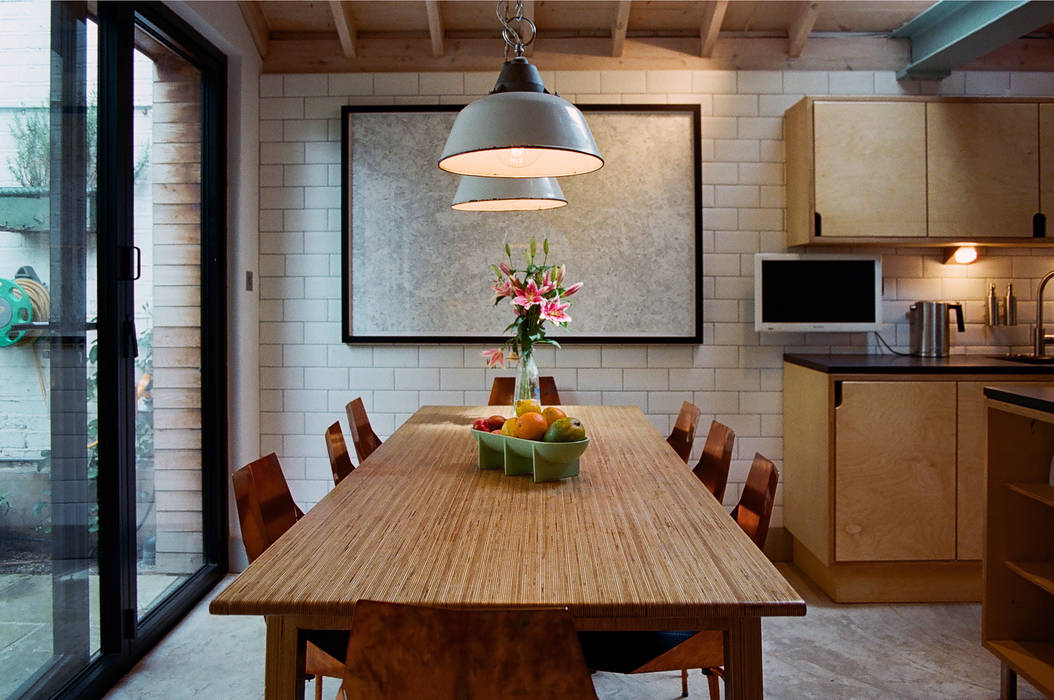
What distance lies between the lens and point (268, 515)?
207 cm

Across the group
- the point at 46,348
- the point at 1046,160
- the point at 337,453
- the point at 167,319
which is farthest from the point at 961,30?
the point at 46,348

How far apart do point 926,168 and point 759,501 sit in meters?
2.54

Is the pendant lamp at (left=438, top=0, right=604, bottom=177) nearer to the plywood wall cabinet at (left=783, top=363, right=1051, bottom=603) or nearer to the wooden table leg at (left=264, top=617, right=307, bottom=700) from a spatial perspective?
the wooden table leg at (left=264, top=617, right=307, bottom=700)

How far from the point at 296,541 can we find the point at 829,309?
10.5 feet

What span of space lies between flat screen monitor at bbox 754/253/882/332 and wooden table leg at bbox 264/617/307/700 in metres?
3.14

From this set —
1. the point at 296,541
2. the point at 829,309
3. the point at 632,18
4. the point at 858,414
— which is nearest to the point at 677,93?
the point at 632,18

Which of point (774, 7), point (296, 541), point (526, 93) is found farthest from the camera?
point (774, 7)

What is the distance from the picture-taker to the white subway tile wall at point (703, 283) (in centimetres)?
416

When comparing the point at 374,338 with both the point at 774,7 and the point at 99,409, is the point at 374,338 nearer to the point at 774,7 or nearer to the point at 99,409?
the point at 99,409

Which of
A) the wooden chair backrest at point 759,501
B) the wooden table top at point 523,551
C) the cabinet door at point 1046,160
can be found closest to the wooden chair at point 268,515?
the wooden table top at point 523,551

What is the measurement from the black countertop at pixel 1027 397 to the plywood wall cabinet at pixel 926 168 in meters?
1.48

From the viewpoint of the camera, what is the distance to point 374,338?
4.21 metres

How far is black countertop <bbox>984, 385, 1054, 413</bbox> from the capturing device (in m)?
2.24

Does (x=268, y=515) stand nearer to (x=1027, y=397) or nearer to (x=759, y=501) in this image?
(x=759, y=501)
